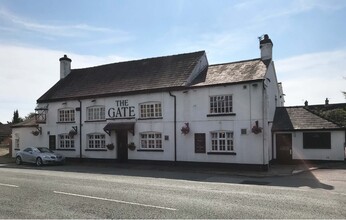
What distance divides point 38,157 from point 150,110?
8919 millimetres

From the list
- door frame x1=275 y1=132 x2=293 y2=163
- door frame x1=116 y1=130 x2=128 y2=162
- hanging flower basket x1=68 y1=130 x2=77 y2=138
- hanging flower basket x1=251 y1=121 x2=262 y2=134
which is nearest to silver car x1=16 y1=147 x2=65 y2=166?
hanging flower basket x1=68 y1=130 x2=77 y2=138

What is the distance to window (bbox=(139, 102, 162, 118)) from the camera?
78.9ft

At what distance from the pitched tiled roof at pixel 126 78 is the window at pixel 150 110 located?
1.17m

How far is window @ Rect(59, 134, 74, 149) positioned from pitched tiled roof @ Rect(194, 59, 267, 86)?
12.1 m

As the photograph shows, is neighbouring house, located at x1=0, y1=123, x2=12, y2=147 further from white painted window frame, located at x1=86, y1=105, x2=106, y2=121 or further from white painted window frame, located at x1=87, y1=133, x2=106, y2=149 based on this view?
white painted window frame, located at x1=86, y1=105, x2=106, y2=121

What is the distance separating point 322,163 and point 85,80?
20.3 meters

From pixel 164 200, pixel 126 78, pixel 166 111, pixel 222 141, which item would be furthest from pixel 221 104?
pixel 164 200

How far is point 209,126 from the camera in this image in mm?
22016

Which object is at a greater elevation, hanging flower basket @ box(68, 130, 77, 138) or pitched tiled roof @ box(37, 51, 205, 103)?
pitched tiled roof @ box(37, 51, 205, 103)

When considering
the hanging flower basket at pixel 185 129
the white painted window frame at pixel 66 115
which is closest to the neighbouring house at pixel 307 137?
the hanging flower basket at pixel 185 129

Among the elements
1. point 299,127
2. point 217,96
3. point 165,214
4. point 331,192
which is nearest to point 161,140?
point 217,96

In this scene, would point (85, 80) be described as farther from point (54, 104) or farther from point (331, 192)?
point (331, 192)

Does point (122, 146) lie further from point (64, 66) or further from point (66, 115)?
point (64, 66)

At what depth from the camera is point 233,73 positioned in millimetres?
22812
